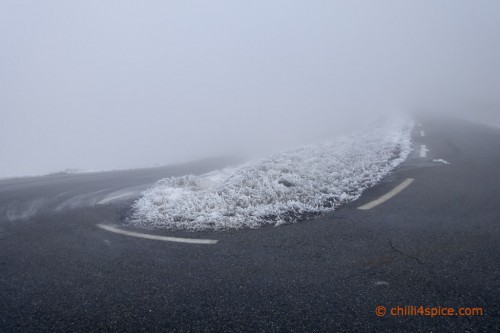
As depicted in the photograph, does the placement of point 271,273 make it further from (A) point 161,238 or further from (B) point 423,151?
(B) point 423,151

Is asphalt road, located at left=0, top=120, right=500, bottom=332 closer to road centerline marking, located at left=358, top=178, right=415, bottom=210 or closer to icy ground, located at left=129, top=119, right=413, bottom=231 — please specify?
road centerline marking, located at left=358, top=178, right=415, bottom=210

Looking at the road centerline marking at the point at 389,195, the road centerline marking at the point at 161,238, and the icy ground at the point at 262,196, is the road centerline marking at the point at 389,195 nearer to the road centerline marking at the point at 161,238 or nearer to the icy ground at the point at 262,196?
the icy ground at the point at 262,196

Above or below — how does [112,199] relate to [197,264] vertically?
above

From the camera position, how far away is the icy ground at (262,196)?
18.3ft

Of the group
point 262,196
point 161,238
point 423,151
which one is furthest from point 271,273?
point 423,151

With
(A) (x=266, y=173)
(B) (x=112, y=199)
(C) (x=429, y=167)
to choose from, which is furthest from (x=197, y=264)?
(C) (x=429, y=167)

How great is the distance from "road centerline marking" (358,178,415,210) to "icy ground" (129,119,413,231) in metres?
0.45

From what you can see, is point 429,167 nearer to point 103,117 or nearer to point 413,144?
point 413,144

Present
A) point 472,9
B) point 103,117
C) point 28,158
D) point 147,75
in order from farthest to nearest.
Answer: point 147,75 → point 472,9 → point 103,117 → point 28,158

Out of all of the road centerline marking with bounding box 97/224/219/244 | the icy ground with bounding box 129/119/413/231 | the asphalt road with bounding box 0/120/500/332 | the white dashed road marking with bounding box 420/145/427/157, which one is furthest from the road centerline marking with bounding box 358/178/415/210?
the white dashed road marking with bounding box 420/145/427/157

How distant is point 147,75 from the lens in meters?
164

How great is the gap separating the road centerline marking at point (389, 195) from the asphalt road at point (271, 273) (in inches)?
5.7

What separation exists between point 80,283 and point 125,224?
220 cm

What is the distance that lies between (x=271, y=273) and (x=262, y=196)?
290 centimetres
